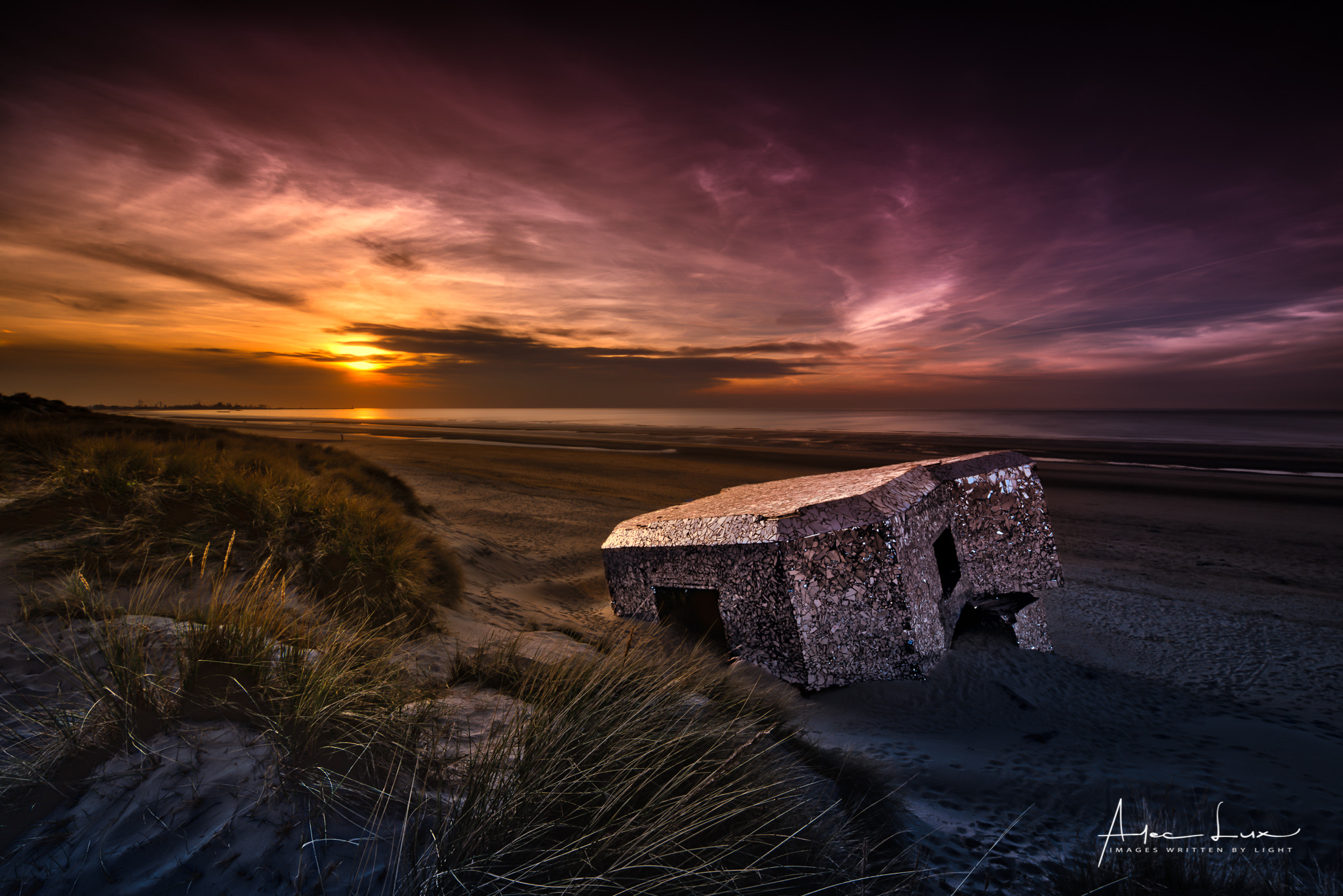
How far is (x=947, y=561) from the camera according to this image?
3.39 m

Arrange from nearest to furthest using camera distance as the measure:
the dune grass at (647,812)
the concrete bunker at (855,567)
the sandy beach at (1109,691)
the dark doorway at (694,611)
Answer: the dune grass at (647,812) → the sandy beach at (1109,691) → the concrete bunker at (855,567) → the dark doorway at (694,611)

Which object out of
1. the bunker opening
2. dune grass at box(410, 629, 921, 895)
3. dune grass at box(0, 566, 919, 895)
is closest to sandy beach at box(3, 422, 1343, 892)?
the bunker opening

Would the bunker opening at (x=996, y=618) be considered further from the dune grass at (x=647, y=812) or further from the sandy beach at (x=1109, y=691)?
the dune grass at (x=647, y=812)

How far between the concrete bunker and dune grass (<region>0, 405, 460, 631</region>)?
1625 millimetres

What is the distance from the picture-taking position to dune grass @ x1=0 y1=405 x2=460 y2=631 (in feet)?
10.6

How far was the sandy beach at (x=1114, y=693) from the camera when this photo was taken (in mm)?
1769

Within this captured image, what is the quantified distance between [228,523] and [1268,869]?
17.6ft

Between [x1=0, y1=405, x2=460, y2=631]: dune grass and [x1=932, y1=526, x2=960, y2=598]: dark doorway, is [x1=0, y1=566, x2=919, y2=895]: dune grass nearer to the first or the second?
[x1=0, y1=405, x2=460, y2=631]: dune grass

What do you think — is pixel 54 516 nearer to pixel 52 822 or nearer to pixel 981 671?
pixel 52 822

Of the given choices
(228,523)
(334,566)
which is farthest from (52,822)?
(228,523)

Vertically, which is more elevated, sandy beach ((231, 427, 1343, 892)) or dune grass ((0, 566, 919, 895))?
dune grass ((0, 566, 919, 895))

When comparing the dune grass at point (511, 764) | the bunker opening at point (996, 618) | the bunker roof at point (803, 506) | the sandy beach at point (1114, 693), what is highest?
the bunker roof at point (803, 506)

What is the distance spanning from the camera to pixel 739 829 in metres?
1.60

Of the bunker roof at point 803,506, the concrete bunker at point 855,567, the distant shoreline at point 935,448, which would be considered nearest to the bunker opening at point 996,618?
the concrete bunker at point 855,567
